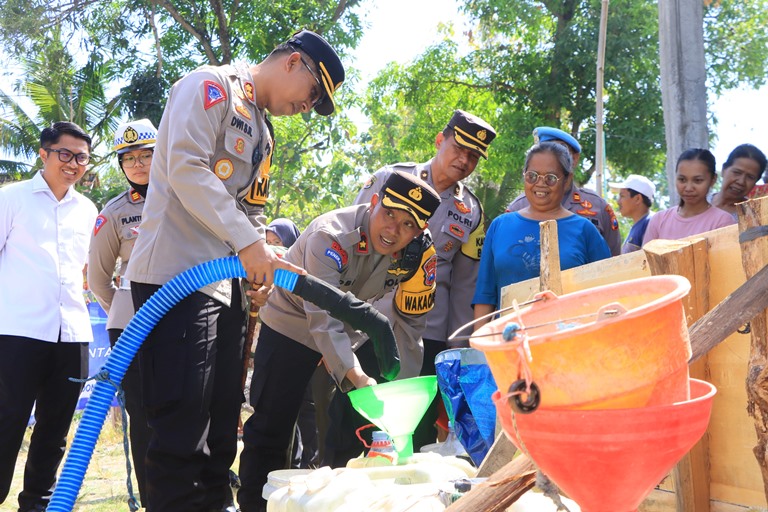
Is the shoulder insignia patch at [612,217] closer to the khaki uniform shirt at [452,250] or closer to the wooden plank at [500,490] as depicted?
the khaki uniform shirt at [452,250]

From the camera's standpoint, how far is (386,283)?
4324 mm

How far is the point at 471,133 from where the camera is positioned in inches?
195

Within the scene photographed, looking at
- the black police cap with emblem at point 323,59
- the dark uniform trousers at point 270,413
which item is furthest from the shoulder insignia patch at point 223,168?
the dark uniform trousers at point 270,413

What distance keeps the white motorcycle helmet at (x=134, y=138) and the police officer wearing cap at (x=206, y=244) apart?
163cm

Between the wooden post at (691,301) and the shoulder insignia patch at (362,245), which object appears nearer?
the wooden post at (691,301)

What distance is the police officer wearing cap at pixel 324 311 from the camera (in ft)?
12.9

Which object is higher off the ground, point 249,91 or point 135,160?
point 249,91

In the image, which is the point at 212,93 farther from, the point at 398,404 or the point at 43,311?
the point at 43,311

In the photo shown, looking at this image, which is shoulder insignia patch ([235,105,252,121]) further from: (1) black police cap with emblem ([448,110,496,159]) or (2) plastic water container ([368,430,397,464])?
(1) black police cap with emblem ([448,110,496,159])

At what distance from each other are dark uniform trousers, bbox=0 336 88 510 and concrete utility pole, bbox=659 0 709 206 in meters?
4.54

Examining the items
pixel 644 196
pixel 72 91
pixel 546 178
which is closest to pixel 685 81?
pixel 644 196

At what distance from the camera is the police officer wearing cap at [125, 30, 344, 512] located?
9.64ft

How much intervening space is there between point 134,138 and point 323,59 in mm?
1934

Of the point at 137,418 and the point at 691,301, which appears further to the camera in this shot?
the point at 137,418
